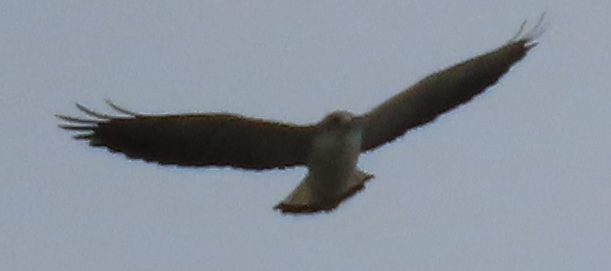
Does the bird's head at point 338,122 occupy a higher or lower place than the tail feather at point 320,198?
higher

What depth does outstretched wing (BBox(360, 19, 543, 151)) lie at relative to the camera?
16.3m

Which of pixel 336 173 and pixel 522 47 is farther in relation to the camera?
pixel 522 47

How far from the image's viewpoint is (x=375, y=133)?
1633 centimetres

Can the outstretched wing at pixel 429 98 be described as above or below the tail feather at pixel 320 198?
above

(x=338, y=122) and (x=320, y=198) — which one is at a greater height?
(x=338, y=122)

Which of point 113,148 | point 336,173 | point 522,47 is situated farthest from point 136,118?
point 522,47

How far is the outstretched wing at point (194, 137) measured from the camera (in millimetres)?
16172

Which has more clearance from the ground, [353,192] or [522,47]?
[522,47]

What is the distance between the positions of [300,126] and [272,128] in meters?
0.23

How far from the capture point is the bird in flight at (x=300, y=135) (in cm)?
1589

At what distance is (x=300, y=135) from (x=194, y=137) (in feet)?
2.71

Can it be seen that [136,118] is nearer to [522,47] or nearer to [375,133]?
[375,133]

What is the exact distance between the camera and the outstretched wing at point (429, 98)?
53.4 ft

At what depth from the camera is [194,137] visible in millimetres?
16281
